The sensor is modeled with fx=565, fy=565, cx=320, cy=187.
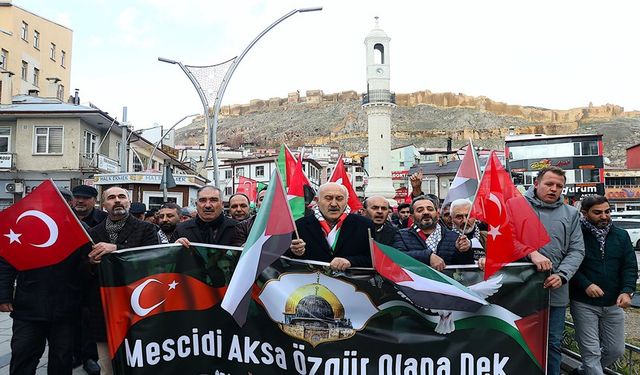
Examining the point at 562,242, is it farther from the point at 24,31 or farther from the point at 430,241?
the point at 24,31

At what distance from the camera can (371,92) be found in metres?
65.4

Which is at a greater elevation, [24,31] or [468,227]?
[24,31]

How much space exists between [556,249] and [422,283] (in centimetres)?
140

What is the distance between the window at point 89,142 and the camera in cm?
3294

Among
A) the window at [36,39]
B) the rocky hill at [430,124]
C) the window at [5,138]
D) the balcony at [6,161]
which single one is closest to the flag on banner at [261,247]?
the balcony at [6,161]

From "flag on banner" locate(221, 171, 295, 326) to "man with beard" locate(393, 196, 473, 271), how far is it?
127cm

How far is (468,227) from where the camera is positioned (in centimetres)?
594

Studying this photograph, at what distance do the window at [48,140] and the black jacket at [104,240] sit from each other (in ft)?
97.3

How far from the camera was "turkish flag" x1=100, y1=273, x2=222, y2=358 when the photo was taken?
15.9ft

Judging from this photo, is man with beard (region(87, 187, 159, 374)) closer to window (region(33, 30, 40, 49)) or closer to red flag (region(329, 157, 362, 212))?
red flag (region(329, 157, 362, 212))

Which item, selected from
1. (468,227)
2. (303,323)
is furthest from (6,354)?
(468,227)

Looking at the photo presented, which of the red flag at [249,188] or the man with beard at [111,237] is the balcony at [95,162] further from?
the man with beard at [111,237]

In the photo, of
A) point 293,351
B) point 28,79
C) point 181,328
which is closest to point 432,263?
point 293,351

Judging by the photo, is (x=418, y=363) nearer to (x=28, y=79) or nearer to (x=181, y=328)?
(x=181, y=328)
